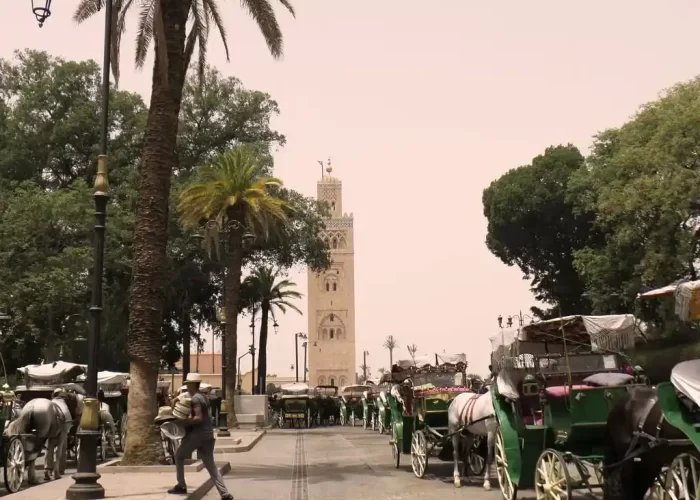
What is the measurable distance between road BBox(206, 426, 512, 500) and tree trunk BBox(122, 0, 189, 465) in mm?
1977

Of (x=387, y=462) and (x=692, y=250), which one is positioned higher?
(x=692, y=250)

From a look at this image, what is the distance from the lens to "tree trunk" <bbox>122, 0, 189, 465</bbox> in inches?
611

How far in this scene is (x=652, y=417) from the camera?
8211mm

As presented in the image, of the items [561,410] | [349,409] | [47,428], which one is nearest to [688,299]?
[561,410]

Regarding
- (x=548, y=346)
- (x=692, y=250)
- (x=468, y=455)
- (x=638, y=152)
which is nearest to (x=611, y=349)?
(x=548, y=346)

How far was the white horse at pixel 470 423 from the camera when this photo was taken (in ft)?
42.5

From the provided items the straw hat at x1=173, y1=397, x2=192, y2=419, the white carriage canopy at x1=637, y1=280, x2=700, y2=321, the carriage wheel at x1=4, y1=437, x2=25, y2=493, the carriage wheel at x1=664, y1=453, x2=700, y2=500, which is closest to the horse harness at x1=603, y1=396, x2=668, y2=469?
the carriage wheel at x1=664, y1=453, x2=700, y2=500

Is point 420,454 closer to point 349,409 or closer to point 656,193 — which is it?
point 656,193

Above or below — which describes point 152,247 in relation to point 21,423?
above

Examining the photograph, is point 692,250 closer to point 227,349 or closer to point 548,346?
point 227,349

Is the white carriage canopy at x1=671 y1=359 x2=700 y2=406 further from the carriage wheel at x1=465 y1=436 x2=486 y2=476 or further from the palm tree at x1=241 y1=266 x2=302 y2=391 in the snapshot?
the palm tree at x1=241 y1=266 x2=302 y2=391

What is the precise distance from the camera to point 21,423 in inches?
584

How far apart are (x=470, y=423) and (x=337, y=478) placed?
3334 mm

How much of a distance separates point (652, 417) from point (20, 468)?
10198mm
